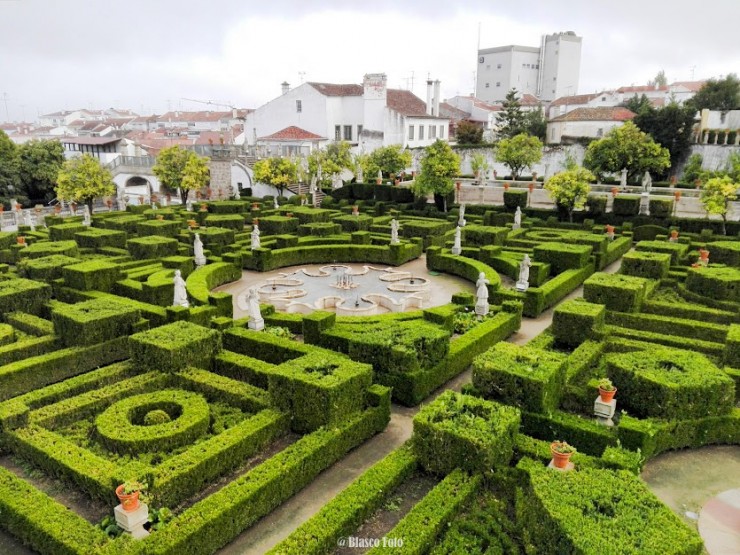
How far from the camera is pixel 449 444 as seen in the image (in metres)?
10.4

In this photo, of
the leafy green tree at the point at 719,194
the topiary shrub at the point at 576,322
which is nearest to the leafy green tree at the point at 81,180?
the topiary shrub at the point at 576,322

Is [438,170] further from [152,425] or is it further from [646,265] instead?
[152,425]

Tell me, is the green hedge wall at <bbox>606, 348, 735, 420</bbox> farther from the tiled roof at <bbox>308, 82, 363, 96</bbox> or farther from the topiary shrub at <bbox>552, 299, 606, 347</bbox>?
the tiled roof at <bbox>308, 82, 363, 96</bbox>

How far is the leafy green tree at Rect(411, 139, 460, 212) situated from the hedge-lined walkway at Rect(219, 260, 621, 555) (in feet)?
84.7

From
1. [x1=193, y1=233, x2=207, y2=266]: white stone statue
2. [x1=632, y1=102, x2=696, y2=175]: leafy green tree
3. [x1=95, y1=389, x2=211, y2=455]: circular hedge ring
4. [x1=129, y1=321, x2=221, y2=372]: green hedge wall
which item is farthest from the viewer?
[x1=632, y1=102, x2=696, y2=175]: leafy green tree

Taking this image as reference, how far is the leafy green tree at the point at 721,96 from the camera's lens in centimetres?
5953

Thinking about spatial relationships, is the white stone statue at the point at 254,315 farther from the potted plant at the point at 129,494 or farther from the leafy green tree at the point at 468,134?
the leafy green tree at the point at 468,134

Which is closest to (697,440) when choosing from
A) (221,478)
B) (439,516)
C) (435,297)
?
(439,516)

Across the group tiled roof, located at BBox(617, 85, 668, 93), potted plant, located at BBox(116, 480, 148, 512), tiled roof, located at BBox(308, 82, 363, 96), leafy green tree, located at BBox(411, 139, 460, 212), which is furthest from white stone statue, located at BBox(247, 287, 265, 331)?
tiled roof, located at BBox(617, 85, 668, 93)

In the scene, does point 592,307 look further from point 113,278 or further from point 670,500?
point 113,278

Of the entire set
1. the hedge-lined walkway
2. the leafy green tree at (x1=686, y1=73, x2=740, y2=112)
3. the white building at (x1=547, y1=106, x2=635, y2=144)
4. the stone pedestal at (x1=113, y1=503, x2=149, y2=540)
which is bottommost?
the hedge-lined walkway

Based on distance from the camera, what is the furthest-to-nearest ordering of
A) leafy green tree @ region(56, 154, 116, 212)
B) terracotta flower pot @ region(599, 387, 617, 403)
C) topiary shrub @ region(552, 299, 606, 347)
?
leafy green tree @ region(56, 154, 116, 212), topiary shrub @ region(552, 299, 606, 347), terracotta flower pot @ region(599, 387, 617, 403)

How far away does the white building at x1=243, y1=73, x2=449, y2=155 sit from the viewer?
59.7 m

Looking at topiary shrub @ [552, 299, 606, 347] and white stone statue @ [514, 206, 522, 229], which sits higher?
white stone statue @ [514, 206, 522, 229]
